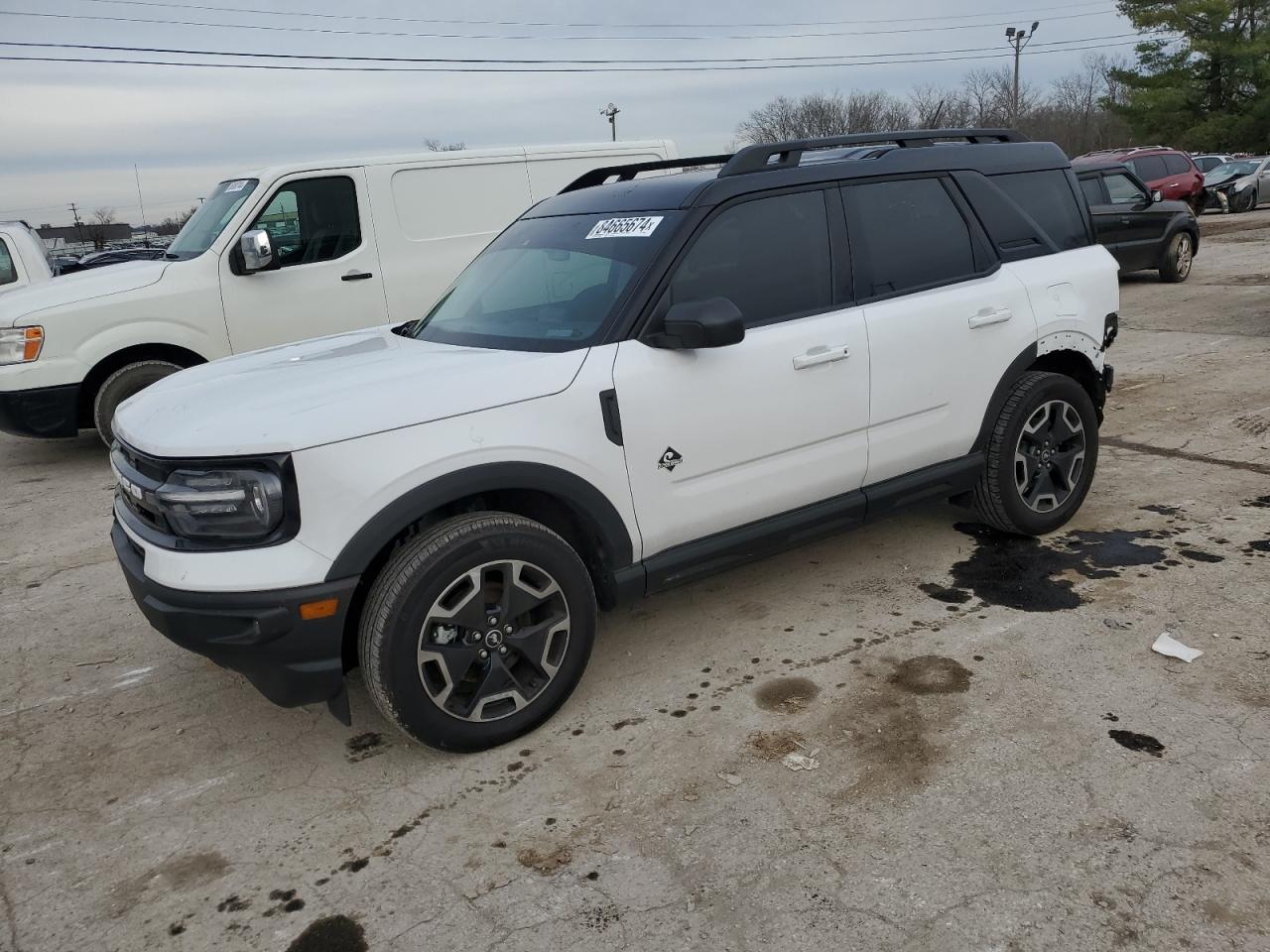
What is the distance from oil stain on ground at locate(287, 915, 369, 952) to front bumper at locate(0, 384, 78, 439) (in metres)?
6.15

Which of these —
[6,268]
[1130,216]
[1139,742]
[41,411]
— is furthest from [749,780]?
[1130,216]

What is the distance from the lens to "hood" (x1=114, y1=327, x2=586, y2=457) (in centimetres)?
289

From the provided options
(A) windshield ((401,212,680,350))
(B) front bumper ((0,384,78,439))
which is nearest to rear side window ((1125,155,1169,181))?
(A) windshield ((401,212,680,350))

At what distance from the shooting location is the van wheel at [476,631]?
117 inches

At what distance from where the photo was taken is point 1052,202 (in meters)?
4.78

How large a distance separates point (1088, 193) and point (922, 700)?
11.8 meters

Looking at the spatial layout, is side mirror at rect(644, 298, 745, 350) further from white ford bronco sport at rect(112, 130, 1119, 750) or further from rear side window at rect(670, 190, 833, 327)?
rear side window at rect(670, 190, 833, 327)

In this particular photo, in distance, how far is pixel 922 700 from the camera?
3.40 metres

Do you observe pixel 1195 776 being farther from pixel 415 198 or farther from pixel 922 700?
pixel 415 198

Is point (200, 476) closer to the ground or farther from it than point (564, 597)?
farther from it

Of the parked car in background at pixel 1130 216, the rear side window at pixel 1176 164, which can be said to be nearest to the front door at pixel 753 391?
the parked car in background at pixel 1130 216

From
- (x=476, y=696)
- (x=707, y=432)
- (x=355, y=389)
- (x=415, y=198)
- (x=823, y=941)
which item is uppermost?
(x=415, y=198)

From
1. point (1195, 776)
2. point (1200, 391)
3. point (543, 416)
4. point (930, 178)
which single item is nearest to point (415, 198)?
point (930, 178)

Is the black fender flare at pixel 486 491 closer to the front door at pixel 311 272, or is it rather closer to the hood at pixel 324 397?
the hood at pixel 324 397
